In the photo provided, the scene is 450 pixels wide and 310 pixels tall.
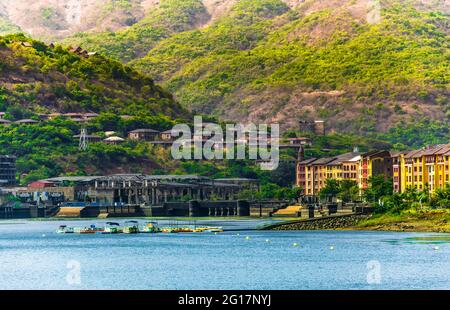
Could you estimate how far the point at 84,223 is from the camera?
19275cm

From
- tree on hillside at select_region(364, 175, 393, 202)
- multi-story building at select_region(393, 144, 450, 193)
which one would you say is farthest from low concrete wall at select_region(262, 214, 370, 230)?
tree on hillside at select_region(364, 175, 393, 202)

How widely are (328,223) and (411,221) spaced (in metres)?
13.4

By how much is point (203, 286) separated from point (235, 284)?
2.36m

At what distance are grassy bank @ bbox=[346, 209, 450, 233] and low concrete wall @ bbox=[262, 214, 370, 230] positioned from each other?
1064 mm

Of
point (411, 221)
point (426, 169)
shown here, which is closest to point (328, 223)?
point (411, 221)

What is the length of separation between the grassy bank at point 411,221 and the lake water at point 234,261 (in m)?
2.88

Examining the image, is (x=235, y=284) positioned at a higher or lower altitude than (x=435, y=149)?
lower

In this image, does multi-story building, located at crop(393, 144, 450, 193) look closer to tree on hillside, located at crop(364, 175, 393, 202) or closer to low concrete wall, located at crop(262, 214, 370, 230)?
tree on hillside, located at crop(364, 175, 393, 202)

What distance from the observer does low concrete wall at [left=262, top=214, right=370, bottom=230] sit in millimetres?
143875

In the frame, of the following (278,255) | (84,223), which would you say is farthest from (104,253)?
(84,223)

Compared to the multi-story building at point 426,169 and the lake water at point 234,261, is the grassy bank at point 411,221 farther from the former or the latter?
the multi-story building at point 426,169

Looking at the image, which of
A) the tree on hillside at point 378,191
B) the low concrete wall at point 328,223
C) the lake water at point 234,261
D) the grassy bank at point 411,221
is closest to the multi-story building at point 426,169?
the tree on hillside at point 378,191
